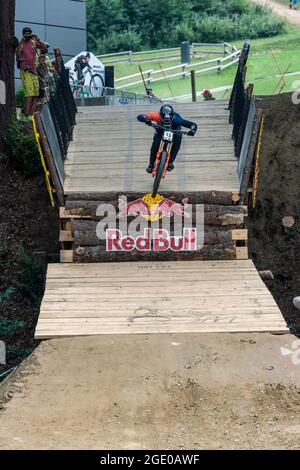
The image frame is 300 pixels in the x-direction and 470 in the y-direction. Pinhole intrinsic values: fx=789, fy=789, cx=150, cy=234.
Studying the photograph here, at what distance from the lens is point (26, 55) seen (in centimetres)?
1662

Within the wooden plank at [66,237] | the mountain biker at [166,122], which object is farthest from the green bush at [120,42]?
the wooden plank at [66,237]

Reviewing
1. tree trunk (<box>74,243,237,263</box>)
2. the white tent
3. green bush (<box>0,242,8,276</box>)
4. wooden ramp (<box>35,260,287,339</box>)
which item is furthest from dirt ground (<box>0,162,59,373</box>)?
the white tent

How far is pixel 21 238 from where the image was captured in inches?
587

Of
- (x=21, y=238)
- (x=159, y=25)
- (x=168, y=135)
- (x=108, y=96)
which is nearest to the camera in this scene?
(x=168, y=135)

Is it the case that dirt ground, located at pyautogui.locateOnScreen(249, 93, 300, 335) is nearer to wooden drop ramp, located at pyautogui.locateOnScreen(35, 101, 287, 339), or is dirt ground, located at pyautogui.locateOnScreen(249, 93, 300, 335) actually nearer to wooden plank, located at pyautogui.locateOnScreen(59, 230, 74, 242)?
wooden drop ramp, located at pyautogui.locateOnScreen(35, 101, 287, 339)

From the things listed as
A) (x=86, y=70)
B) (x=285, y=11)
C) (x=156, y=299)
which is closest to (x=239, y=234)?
(x=156, y=299)

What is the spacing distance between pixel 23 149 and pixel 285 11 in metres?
40.7

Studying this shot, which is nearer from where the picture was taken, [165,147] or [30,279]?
[165,147]

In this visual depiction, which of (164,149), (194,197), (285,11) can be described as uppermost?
(164,149)

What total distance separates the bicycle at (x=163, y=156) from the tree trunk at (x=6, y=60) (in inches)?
174

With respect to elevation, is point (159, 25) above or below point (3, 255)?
below

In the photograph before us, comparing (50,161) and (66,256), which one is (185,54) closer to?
(50,161)

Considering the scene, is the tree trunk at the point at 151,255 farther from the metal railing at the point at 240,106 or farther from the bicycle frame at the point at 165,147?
the metal railing at the point at 240,106

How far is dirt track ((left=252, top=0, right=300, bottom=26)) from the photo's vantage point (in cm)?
4983
